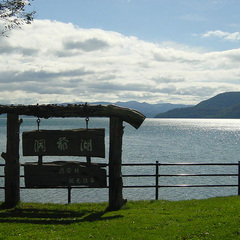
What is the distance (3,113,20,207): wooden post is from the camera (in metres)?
11.8

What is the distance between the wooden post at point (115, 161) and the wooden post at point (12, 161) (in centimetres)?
358

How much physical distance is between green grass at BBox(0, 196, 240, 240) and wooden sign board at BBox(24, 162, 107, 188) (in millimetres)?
941

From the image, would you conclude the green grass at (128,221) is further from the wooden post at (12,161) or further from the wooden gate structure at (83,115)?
the wooden gate structure at (83,115)

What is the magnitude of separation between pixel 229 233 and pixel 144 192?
16773 millimetres

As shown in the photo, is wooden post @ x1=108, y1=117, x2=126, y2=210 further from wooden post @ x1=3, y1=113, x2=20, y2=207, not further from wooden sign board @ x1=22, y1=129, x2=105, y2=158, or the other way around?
wooden post @ x1=3, y1=113, x2=20, y2=207

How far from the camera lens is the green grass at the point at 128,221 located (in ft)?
26.9

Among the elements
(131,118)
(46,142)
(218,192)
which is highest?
(131,118)

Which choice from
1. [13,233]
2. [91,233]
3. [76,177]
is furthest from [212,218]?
[13,233]

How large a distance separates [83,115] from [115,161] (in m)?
2.05

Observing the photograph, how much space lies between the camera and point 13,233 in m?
8.44

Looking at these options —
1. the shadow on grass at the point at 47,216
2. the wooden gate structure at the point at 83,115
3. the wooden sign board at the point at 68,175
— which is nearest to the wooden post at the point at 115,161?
the wooden gate structure at the point at 83,115

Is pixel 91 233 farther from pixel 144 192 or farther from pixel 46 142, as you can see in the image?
pixel 144 192

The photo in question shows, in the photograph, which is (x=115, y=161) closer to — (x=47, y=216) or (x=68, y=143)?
(x=68, y=143)

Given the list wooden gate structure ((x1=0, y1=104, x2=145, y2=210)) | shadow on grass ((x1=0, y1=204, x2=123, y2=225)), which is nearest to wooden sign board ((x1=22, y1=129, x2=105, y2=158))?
wooden gate structure ((x1=0, y1=104, x2=145, y2=210))
